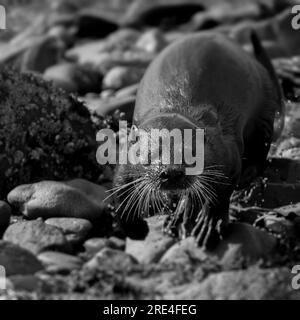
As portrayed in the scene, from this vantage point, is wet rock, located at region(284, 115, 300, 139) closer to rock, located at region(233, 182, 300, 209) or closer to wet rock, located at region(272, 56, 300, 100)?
wet rock, located at region(272, 56, 300, 100)

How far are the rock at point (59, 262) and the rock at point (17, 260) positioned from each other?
0.22ft

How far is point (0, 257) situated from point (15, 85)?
105 inches

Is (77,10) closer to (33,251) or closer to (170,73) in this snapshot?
(170,73)

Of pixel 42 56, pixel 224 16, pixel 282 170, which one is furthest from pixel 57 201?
pixel 224 16

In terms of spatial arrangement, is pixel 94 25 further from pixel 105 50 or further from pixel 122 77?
pixel 122 77

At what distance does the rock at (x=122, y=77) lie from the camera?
12.7 meters

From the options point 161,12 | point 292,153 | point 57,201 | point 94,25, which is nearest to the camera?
point 57,201

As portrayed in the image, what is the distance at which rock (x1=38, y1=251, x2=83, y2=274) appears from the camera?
5.41 metres

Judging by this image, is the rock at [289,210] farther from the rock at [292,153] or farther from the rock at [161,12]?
the rock at [161,12]

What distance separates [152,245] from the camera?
19.3ft

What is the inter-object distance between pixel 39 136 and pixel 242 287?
10.9 ft

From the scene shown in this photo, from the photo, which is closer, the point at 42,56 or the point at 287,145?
the point at 287,145

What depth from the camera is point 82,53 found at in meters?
16.2
